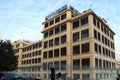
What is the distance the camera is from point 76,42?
2047 inches

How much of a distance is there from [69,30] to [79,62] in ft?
31.9

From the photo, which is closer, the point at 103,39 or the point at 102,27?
the point at 103,39

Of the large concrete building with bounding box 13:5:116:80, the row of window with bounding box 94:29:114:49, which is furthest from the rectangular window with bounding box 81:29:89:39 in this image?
the row of window with bounding box 94:29:114:49

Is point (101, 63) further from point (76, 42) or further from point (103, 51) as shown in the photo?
point (76, 42)

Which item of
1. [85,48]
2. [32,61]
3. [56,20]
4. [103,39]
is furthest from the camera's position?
[32,61]

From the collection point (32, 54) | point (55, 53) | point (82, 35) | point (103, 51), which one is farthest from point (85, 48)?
point (32, 54)

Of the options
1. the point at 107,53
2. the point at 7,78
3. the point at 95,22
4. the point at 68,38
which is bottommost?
the point at 7,78

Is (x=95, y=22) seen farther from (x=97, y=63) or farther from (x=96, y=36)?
(x=97, y=63)

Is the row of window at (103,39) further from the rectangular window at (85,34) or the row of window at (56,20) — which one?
the row of window at (56,20)

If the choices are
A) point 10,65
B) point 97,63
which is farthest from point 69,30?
point 10,65

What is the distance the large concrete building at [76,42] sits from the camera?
154ft

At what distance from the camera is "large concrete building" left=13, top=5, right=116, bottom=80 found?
46906 mm

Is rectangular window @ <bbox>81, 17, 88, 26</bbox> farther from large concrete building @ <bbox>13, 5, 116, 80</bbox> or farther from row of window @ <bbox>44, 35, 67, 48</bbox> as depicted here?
row of window @ <bbox>44, 35, 67, 48</bbox>

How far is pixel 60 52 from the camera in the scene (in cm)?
5672
